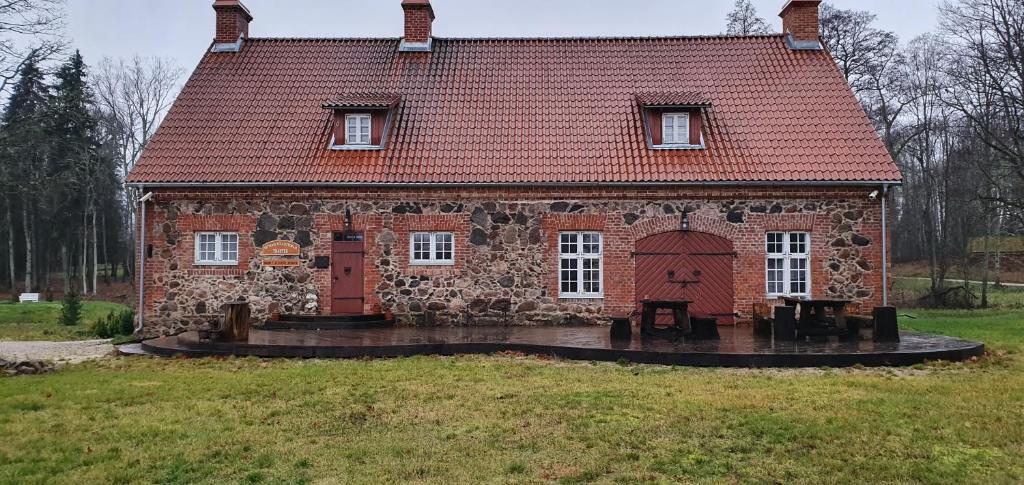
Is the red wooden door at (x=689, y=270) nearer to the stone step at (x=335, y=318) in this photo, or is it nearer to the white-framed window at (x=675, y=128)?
the white-framed window at (x=675, y=128)

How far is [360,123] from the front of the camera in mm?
16688

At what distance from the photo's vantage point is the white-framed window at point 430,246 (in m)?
15.8

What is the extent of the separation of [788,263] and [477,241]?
6004mm

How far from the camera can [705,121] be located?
16812 millimetres

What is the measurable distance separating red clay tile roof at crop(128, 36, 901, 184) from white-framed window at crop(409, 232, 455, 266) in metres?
1.14

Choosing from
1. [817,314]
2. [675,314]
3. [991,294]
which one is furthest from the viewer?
[991,294]

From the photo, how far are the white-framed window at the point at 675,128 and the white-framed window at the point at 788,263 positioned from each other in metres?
2.63

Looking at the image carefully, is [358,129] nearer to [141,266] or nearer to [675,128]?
[141,266]

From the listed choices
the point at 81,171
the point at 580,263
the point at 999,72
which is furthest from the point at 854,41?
the point at 81,171

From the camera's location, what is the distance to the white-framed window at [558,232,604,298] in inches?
616

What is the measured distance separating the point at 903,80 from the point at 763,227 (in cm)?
1825

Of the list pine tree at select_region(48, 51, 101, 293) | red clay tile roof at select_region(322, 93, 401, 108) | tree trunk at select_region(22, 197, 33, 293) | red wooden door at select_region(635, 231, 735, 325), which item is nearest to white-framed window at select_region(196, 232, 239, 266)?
red clay tile roof at select_region(322, 93, 401, 108)

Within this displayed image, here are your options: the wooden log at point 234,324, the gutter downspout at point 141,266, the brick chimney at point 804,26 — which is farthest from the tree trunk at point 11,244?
the brick chimney at point 804,26

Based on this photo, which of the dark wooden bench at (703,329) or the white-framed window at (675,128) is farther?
the white-framed window at (675,128)
